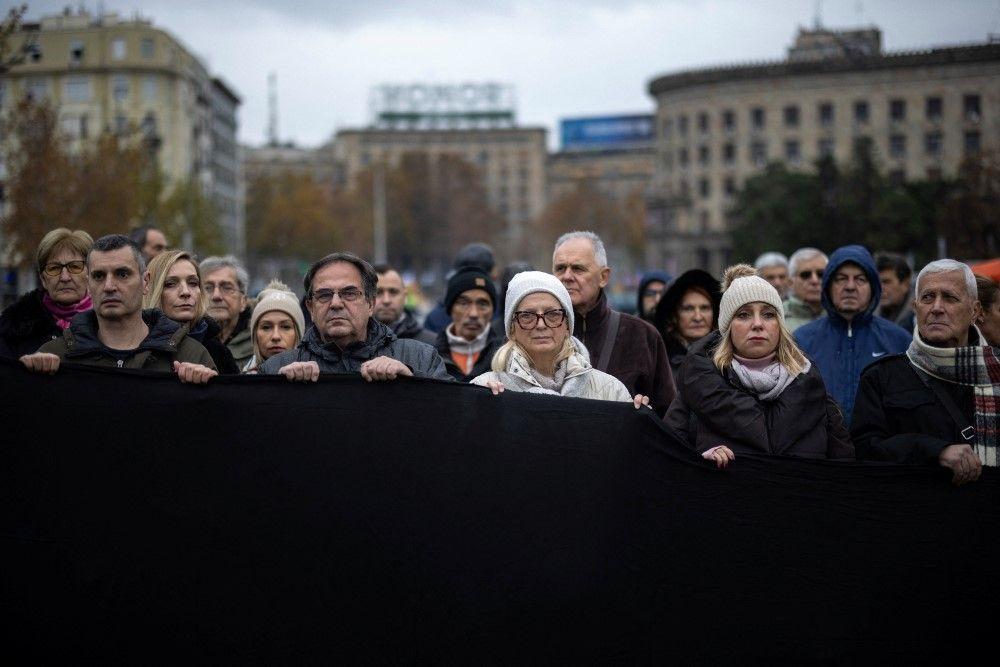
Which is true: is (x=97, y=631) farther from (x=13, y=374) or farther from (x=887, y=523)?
(x=887, y=523)

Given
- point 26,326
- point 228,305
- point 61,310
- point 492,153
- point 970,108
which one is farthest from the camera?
point 492,153

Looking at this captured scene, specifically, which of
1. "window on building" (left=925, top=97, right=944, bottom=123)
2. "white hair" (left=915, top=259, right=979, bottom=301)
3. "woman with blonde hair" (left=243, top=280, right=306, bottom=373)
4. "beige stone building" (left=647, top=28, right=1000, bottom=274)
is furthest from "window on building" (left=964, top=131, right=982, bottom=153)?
"white hair" (left=915, top=259, right=979, bottom=301)

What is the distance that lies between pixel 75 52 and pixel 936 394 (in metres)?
88.9

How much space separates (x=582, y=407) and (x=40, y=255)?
3192 millimetres

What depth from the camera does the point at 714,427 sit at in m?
4.84

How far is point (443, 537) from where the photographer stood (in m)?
4.64

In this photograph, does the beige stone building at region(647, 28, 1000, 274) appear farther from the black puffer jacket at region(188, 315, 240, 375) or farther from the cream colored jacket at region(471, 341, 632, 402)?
the cream colored jacket at region(471, 341, 632, 402)

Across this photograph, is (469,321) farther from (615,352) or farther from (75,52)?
(75,52)

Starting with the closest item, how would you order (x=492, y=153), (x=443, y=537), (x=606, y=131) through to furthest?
(x=443, y=537)
(x=606, y=131)
(x=492, y=153)

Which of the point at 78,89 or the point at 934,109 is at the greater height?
the point at 78,89

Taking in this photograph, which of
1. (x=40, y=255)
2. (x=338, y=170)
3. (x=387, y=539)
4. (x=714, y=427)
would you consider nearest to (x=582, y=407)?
(x=714, y=427)

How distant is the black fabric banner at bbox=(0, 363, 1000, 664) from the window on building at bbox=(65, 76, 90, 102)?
3463 inches

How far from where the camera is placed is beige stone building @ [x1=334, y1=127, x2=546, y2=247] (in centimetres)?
15288

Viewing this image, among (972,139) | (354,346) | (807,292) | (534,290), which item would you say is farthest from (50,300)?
(972,139)
